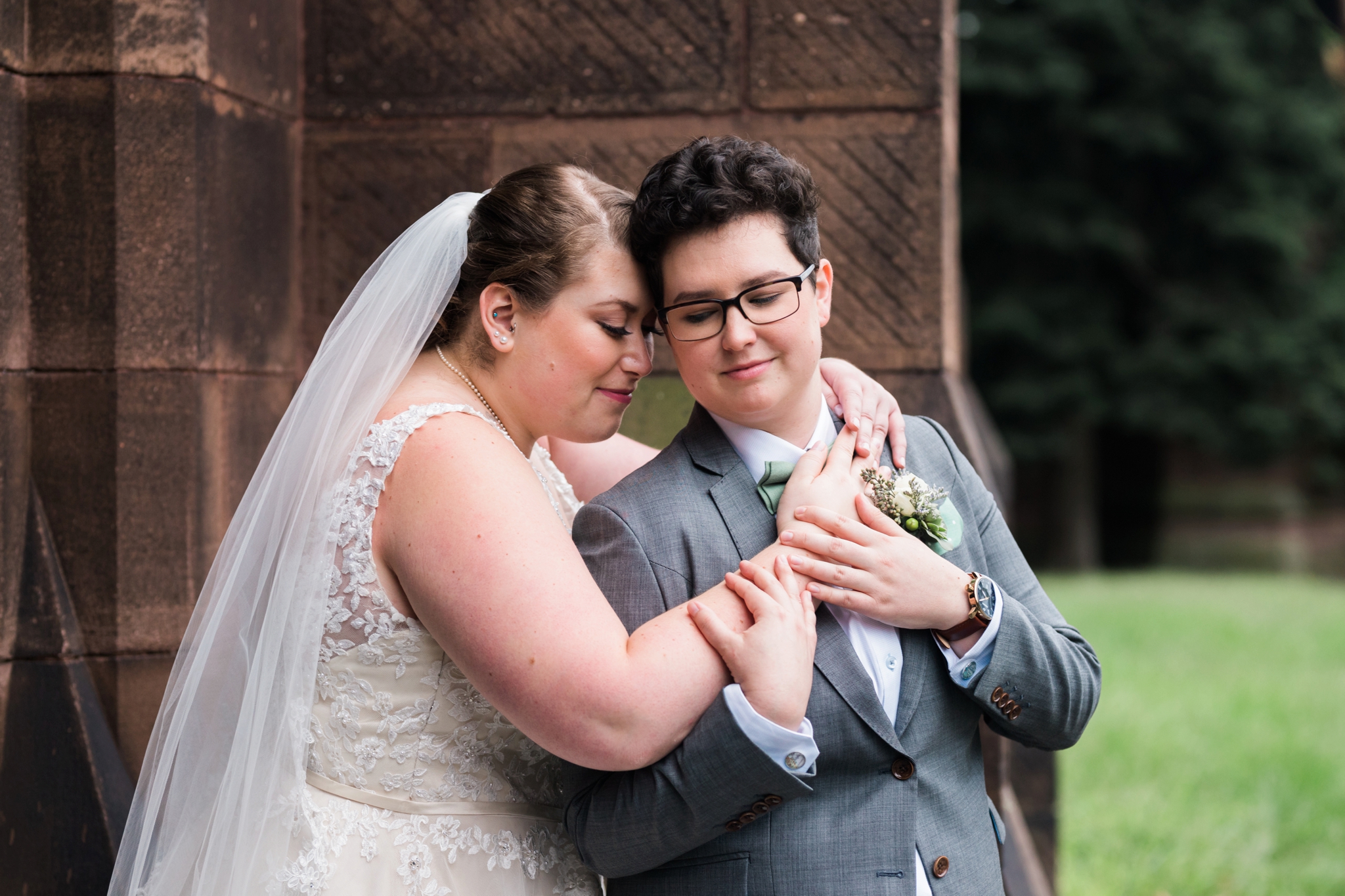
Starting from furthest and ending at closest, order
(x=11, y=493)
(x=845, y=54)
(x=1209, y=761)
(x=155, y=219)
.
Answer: (x=1209, y=761)
(x=845, y=54)
(x=155, y=219)
(x=11, y=493)

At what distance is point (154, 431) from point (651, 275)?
1.46 meters

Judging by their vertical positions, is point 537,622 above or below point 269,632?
A: above

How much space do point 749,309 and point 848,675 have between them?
0.69m

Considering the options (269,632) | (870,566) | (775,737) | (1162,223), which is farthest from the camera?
(1162,223)

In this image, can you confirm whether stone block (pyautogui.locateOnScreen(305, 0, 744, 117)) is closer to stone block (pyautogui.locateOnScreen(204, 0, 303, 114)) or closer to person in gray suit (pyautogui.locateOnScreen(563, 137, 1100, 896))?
stone block (pyautogui.locateOnScreen(204, 0, 303, 114))

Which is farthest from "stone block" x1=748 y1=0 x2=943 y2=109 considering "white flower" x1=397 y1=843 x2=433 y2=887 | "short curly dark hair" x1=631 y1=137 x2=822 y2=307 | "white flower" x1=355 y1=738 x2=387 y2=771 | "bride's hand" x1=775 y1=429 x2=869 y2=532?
"white flower" x1=397 y1=843 x2=433 y2=887

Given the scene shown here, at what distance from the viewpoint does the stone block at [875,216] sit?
338 centimetres

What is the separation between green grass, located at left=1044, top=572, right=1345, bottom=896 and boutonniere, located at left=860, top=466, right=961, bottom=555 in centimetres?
364

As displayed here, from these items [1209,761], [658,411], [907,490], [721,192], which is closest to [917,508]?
[907,490]

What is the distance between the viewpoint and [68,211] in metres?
2.88

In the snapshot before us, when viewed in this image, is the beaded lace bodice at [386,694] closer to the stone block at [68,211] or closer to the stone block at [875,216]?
the stone block at [68,211]

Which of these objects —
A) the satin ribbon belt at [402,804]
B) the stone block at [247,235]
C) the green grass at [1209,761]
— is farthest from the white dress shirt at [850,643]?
the green grass at [1209,761]

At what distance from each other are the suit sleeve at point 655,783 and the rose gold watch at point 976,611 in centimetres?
40

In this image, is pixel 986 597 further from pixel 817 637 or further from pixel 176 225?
pixel 176 225
